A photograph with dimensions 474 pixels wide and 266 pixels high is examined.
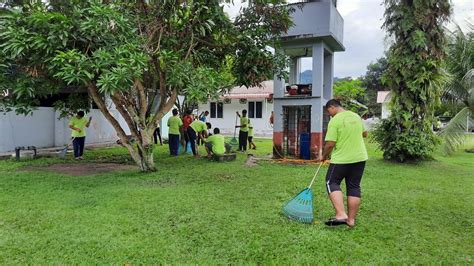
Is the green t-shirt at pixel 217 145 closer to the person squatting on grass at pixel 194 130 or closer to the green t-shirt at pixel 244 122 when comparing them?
the person squatting on grass at pixel 194 130

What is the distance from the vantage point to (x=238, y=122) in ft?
78.5

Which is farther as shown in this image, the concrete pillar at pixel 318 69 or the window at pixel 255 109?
the window at pixel 255 109

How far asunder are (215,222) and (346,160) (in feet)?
5.88

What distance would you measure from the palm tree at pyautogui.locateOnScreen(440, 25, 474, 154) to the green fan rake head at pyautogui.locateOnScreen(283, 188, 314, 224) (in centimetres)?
1032

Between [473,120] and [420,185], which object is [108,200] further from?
[473,120]

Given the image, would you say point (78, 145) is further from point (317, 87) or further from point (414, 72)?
point (414, 72)

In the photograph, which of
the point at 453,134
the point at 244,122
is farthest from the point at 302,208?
the point at 453,134

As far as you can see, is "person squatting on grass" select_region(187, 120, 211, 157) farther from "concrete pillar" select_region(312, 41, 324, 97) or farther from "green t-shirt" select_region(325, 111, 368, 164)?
"green t-shirt" select_region(325, 111, 368, 164)

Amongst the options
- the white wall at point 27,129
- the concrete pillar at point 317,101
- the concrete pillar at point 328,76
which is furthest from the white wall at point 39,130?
the concrete pillar at point 328,76

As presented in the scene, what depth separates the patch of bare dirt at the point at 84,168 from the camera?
873cm

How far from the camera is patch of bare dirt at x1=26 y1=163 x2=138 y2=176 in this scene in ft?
28.7

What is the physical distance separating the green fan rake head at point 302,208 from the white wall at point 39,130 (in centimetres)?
1007

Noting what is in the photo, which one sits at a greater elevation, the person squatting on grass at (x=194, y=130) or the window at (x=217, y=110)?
the window at (x=217, y=110)

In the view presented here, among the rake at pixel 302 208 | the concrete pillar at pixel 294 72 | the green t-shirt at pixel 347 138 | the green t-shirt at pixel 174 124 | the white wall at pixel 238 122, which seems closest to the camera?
the green t-shirt at pixel 347 138
